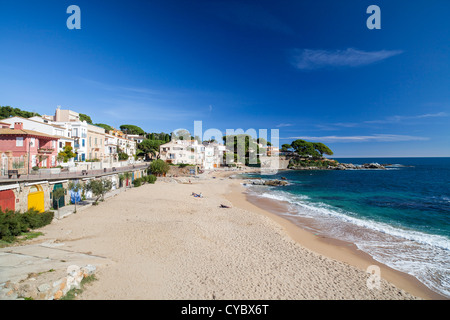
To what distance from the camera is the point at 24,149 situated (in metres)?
20.4

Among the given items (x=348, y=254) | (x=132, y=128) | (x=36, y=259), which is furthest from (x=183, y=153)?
(x=36, y=259)

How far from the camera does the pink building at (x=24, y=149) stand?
17328 millimetres

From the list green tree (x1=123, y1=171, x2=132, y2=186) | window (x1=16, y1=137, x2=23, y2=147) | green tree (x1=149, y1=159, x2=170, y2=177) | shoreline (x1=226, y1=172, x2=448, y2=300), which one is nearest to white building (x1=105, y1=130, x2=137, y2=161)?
green tree (x1=149, y1=159, x2=170, y2=177)

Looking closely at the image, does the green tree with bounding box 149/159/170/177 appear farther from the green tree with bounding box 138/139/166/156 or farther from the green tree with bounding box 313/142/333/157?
the green tree with bounding box 313/142/333/157

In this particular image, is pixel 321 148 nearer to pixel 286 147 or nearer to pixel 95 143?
pixel 286 147

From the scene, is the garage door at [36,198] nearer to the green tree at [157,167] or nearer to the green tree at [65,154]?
the green tree at [65,154]

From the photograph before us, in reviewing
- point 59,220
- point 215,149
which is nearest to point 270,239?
point 59,220

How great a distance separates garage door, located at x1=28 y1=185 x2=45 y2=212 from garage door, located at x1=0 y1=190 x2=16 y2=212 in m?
1.14

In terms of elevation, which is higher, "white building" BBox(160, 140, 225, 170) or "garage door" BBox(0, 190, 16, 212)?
"white building" BBox(160, 140, 225, 170)

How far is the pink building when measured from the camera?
17328 mm

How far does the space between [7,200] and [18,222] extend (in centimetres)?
329

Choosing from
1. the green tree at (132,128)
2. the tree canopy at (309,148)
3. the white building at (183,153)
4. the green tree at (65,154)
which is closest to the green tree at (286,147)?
the tree canopy at (309,148)

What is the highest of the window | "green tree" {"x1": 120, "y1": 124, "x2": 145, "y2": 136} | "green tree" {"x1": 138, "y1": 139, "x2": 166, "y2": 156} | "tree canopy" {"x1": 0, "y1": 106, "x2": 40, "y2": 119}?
"green tree" {"x1": 120, "y1": 124, "x2": 145, "y2": 136}

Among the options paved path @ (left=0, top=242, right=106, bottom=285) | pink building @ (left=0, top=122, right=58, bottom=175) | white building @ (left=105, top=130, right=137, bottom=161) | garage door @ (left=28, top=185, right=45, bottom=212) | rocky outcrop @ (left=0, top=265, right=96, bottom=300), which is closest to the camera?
rocky outcrop @ (left=0, top=265, right=96, bottom=300)
